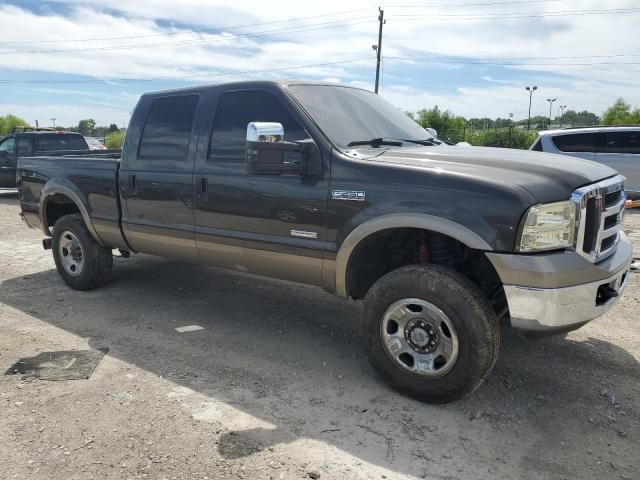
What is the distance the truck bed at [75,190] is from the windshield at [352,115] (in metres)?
2.13

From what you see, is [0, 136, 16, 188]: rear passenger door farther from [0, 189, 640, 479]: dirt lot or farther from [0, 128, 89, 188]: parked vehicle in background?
[0, 189, 640, 479]: dirt lot

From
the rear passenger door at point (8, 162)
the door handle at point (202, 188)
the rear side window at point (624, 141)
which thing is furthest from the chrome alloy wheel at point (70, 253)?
the rear passenger door at point (8, 162)

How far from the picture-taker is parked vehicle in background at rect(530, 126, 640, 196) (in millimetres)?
10820

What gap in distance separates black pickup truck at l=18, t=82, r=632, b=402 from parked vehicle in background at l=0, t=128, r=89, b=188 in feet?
35.5

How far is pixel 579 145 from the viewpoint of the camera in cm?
1102

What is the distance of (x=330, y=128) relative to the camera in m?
3.80

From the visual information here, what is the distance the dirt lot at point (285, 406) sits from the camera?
2738mm

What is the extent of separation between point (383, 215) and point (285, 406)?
1.31 m

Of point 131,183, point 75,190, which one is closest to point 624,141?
point 131,183

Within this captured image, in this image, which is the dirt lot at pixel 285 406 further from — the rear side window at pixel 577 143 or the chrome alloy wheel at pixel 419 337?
the rear side window at pixel 577 143

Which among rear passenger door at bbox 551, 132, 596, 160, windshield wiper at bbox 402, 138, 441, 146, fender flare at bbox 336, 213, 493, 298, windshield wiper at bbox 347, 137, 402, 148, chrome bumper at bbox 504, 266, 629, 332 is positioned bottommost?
chrome bumper at bbox 504, 266, 629, 332

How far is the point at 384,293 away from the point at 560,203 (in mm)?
1119

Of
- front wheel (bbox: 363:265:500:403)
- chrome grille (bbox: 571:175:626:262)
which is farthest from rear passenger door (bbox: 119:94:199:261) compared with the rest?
chrome grille (bbox: 571:175:626:262)

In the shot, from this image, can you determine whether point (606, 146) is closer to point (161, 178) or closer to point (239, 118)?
point (239, 118)
